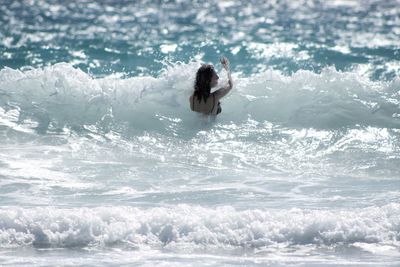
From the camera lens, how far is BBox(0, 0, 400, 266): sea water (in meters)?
6.71

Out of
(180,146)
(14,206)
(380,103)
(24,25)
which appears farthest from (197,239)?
(24,25)

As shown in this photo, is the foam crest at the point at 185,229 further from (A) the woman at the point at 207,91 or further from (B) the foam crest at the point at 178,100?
(B) the foam crest at the point at 178,100

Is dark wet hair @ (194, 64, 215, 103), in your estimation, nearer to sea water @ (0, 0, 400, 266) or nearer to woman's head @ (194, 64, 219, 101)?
woman's head @ (194, 64, 219, 101)

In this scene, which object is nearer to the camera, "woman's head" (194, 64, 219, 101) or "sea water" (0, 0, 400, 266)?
"sea water" (0, 0, 400, 266)

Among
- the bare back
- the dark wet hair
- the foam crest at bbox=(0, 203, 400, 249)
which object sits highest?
the dark wet hair

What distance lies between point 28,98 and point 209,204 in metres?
5.55

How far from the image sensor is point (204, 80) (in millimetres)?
10398

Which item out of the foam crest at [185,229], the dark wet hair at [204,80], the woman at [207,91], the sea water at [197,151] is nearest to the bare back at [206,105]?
the woman at [207,91]

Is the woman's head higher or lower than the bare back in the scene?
higher

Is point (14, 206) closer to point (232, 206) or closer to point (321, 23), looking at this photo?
point (232, 206)

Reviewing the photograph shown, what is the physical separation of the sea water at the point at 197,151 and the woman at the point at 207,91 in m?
0.47

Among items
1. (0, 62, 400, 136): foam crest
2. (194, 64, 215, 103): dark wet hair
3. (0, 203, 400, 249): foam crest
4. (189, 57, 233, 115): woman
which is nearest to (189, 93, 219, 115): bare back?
(189, 57, 233, 115): woman

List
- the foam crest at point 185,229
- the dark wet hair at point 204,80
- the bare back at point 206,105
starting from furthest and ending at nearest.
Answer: the bare back at point 206,105 < the dark wet hair at point 204,80 < the foam crest at point 185,229

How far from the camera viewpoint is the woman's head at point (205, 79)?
10.3m
